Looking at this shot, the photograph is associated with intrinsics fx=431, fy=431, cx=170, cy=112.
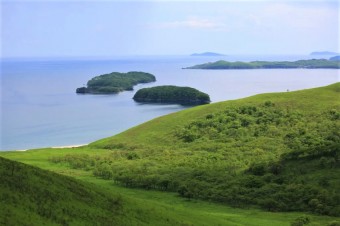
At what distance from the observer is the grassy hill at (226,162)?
4775 centimetres

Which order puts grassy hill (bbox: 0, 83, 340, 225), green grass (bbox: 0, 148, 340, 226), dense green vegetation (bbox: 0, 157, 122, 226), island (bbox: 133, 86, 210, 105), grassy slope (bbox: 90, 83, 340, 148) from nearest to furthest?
dense green vegetation (bbox: 0, 157, 122, 226) → green grass (bbox: 0, 148, 340, 226) → grassy hill (bbox: 0, 83, 340, 225) → grassy slope (bbox: 90, 83, 340, 148) → island (bbox: 133, 86, 210, 105)

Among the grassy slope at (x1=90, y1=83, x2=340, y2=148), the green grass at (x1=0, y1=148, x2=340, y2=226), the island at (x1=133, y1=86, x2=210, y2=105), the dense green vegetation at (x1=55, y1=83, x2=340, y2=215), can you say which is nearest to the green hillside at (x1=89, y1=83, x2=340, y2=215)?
the dense green vegetation at (x1=55, y1=83, x2=340, y2=215)

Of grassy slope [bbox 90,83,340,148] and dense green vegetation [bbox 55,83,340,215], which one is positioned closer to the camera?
dense green vegetation [bbox 55,83,340,215]

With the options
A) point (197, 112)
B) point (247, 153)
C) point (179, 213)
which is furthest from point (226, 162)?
point (197, 112)

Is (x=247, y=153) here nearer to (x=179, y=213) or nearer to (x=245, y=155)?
(x=245, y=155)

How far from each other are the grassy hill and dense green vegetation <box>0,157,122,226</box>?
1.32m

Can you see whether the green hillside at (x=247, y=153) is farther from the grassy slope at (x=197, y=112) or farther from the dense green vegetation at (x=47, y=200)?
the dense green vegetation at (x=47, y=200)

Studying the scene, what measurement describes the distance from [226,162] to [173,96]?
4372 inches

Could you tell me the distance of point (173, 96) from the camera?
182 meters

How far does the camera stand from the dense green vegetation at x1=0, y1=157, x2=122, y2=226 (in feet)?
90.0

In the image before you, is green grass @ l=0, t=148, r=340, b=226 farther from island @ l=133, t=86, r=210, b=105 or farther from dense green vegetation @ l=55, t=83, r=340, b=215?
island @ l=133, t=86, r=210, b=105

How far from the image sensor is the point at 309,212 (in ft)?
159

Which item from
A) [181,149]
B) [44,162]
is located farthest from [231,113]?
[44,162]

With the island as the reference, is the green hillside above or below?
below
